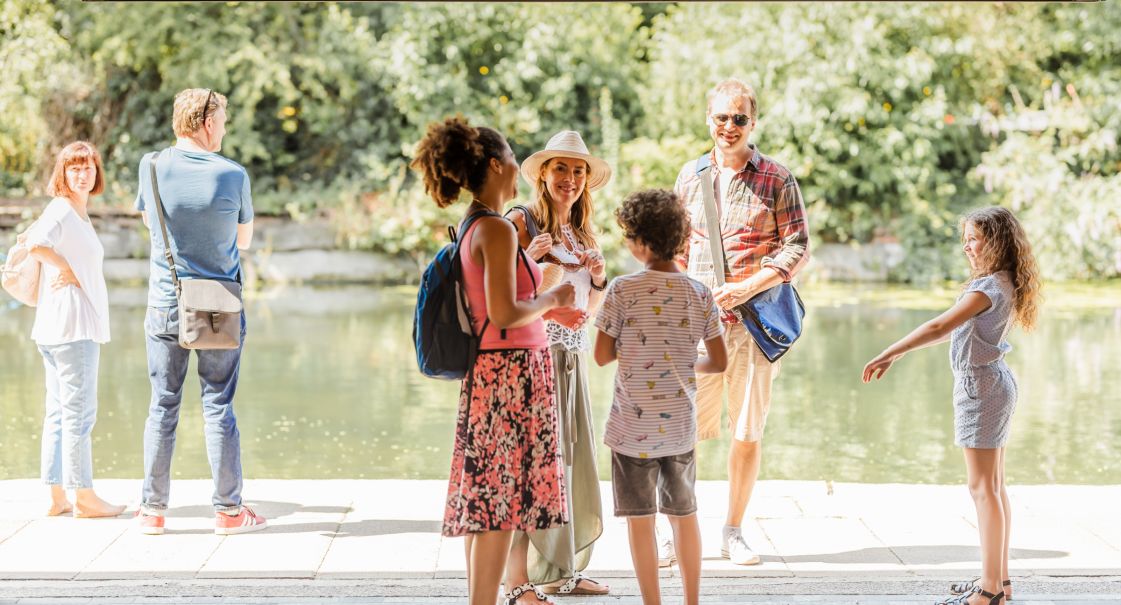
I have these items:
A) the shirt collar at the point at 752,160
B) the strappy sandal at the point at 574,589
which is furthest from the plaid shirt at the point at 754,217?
the strappy sandal at the point at 574,589

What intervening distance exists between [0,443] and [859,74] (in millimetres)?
11050

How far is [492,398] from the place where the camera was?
2.87 m

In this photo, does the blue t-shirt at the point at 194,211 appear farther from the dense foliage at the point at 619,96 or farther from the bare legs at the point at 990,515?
the dense foliage at the point at 619,96

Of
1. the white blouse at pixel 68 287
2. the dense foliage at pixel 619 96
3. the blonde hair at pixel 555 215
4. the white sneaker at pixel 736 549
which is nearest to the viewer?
the blonde hair at pixel 555 215

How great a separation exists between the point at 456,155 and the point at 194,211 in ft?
4.06

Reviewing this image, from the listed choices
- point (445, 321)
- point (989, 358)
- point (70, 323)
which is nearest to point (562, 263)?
point (445, 321)

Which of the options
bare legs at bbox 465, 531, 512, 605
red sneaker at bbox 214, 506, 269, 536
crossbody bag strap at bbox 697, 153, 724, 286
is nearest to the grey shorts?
bare legs at bbox 465, 531, 512, 605

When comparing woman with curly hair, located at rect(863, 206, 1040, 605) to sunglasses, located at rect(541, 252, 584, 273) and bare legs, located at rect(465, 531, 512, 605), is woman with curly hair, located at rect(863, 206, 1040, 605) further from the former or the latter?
bare legs, located at rect(465, 531, 512, 605)

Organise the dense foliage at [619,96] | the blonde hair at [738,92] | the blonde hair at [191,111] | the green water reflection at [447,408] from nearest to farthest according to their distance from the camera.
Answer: the blonde hair at [738,92], the blonde hair at [191,111], the green water reflection at [447,408], the dense foliage at [619,96]

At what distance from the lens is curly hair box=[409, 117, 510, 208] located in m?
2.84

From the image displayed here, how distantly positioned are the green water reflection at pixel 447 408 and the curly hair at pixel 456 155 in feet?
9.42

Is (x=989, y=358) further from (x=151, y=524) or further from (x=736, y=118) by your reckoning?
(x=151, y=524)

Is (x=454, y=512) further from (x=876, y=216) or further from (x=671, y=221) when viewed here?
(x=876, y=216)

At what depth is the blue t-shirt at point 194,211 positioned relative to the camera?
3.71 meters
